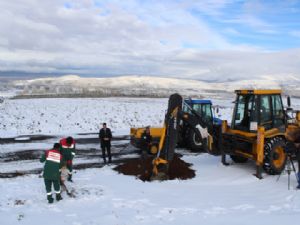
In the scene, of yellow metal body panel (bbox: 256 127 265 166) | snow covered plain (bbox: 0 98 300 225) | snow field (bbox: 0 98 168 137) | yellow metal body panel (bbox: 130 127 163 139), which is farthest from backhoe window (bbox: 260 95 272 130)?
snow field (bbox: 0 98 168 137)

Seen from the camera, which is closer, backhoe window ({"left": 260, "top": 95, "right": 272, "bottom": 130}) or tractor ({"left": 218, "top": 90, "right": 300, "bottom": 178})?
tractor ({"left": 218, "top": 90, "right": 300, "bottom": 178})

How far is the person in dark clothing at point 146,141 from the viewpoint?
53.8 ft

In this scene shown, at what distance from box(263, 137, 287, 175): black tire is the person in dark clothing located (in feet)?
17.3

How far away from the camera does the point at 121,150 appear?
18.6 metres

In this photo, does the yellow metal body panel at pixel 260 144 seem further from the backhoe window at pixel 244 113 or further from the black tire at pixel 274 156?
the backhoe window at pixel 244 113

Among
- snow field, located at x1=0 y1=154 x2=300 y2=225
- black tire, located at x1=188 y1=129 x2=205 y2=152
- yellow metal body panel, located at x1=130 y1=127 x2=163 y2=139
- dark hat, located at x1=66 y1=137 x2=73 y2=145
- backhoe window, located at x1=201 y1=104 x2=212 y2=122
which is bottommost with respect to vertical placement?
snow field, located at x1=0 y1=154 x2=300 y2=225

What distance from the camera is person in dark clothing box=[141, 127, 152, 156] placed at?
1641 centimetres

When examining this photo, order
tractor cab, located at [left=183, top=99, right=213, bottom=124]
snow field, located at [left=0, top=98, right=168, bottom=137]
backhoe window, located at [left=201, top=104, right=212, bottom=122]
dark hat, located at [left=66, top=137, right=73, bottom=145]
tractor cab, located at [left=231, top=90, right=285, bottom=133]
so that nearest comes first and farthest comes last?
1. dark hat, located at [left=66, top=137, right=73, bottom=145]
2. tractor cab, located at [left=231, top=90, right=285, bottom=133]
3. tractor cab, located at [left=183, top=99, right=213, bottom=124]
4. backhoe window, located at [left=201, top=104, right=212, bottom=122]
5. snow field, located at [left=0, top=98, right=168, bottom=137]

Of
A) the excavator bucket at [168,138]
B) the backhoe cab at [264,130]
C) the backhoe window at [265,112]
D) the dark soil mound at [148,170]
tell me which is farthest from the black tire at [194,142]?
the excavator bucket at [168,138]

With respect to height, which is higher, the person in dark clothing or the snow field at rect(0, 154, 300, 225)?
the person in dark clothing

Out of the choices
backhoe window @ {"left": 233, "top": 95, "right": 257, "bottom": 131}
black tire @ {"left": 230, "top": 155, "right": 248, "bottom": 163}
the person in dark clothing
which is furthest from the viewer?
the person in dark clothing

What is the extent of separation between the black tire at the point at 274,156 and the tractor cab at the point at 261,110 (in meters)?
0.53

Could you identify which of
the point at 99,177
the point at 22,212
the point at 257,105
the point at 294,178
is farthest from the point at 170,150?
the point at 22,212

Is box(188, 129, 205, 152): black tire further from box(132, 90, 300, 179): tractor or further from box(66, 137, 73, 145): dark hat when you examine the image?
box(66, 137, 73, 145): dark hat
